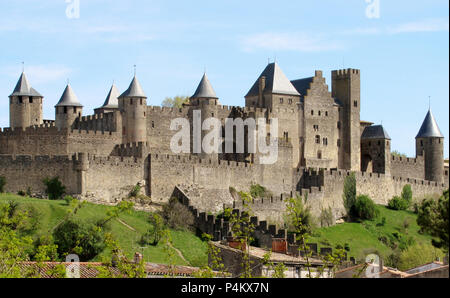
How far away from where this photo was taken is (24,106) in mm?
63250

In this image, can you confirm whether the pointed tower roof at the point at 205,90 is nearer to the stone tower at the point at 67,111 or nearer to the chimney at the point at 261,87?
the chimney at the point at 261,87

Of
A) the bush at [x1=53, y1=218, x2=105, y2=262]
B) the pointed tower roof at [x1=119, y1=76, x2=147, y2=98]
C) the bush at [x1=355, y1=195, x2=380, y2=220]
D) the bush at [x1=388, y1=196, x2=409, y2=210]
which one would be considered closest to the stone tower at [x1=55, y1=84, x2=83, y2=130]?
the pointed tower roof at [x1=119, y1=76, x2=147, y2=98]

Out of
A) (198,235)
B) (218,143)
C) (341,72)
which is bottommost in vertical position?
(198,235)

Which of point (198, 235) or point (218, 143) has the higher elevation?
point (218, 143)

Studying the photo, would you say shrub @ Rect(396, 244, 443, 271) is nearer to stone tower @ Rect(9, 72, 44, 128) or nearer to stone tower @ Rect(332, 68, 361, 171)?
stone tower @ Rect(332, 68, 361, 171)

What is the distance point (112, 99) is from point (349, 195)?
61.0 ft

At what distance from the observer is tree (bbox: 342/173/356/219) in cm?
6825

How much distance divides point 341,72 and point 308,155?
921cm

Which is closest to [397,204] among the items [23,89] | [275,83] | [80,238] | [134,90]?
[275,83]

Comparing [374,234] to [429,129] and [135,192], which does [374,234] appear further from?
[429,129]

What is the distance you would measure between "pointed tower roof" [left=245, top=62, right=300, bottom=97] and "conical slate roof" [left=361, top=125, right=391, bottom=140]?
9613mm

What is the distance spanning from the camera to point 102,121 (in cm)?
6438

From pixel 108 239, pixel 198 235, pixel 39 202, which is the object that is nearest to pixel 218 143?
pixel 198 235
